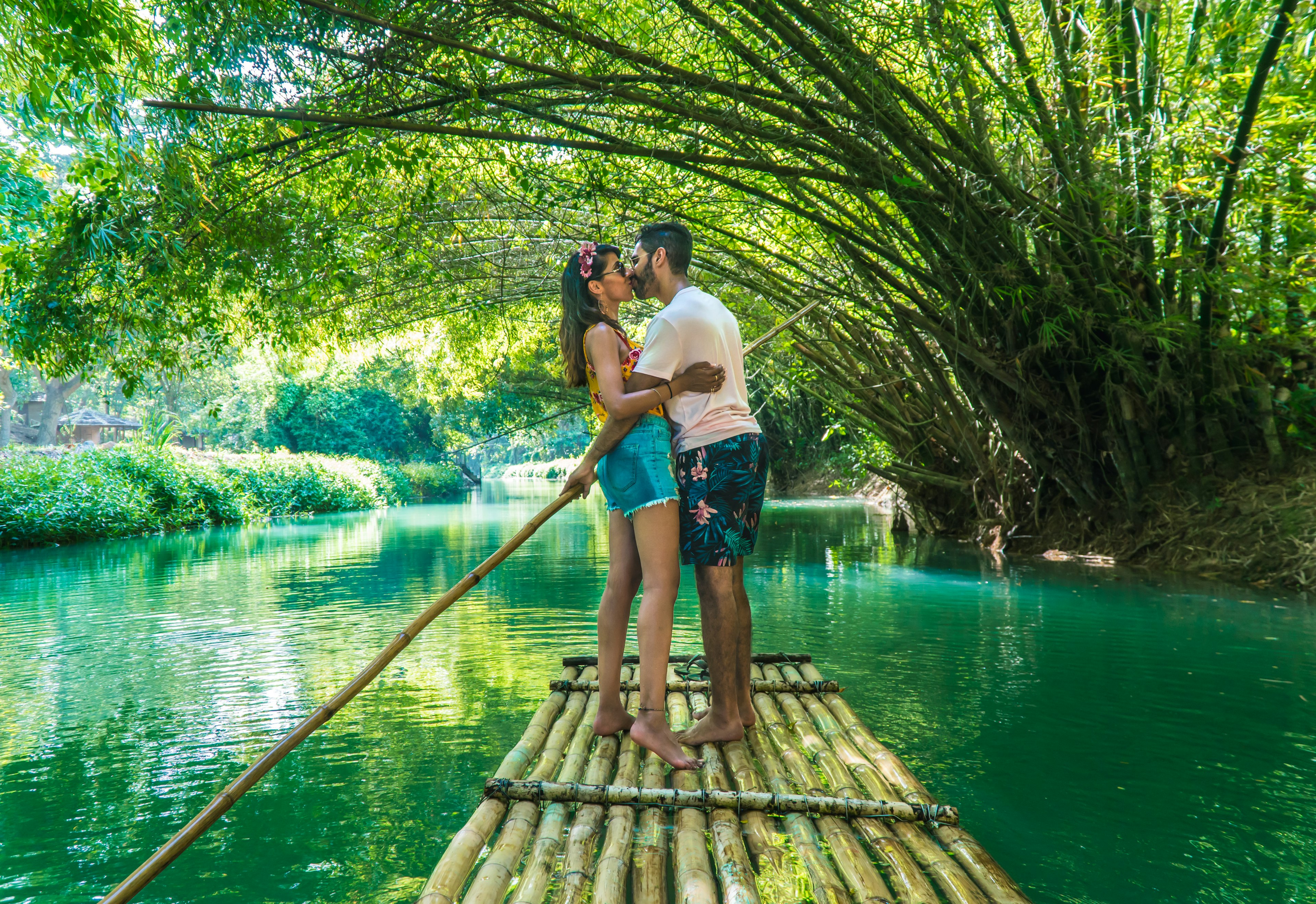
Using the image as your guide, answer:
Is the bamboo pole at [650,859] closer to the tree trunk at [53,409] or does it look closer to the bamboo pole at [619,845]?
the bamboo pole at [619,845]

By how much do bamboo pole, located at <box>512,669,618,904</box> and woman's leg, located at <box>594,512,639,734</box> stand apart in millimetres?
90

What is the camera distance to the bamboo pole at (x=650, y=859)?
1.78 metres

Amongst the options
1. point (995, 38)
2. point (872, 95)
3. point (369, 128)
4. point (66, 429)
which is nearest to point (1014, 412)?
point (995, 38)

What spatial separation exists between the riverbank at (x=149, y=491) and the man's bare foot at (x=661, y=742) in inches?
452

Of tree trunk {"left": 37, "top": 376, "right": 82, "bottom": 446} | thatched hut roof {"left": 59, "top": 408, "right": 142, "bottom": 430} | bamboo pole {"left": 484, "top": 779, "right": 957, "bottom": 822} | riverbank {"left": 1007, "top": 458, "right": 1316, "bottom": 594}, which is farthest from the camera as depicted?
thatched hut roof {"left": 59, "top": 408, "right": 142, "bottom": 430}

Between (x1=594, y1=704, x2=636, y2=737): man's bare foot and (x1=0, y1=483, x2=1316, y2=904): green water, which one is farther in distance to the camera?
(x1=594, y1=704, x2=636, y2=737): man's bare foot

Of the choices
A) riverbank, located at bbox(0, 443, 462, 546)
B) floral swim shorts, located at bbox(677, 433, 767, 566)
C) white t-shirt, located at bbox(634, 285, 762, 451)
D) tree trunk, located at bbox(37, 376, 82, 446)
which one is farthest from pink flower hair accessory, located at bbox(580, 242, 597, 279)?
tree trunk, located at bbox(37, 376, 82, 446)

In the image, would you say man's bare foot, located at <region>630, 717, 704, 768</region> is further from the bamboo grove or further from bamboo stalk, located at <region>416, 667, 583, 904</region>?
the bamboo grove

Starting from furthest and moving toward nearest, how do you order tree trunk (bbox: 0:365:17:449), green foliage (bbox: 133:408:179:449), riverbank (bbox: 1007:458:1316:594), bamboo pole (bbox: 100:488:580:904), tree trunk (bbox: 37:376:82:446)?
tree trunk (bbox: 37:376:82:446)
tree trunk (bbox: 0:365:17:449)
green foliage (bbox: 133:408:179:449)
riverbank (bbox: 1007:458:1316:594)
bamboo pole (bbox: 100:488:580:904)

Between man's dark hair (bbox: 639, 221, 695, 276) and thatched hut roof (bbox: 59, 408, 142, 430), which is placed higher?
thatched hut roof (bbox: 59, 408, 142, 430)

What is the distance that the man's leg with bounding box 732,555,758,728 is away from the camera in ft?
8.75

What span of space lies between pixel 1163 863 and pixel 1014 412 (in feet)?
19.0

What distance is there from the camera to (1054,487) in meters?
8.84

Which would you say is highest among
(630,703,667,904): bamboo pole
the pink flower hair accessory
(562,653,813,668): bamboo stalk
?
the pink flower hair accessory
